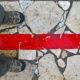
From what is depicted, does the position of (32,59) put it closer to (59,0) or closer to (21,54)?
(21,54)

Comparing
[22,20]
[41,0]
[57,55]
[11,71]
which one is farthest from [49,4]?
[11,71]

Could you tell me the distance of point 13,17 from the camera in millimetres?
1892

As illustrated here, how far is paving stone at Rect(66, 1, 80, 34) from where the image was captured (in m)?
1.92

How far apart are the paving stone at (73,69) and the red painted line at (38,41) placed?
73 millimetres

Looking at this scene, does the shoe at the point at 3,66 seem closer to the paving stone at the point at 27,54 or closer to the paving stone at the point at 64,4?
the paving stone at the point at 27,54

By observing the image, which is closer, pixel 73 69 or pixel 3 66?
pixel 3 66

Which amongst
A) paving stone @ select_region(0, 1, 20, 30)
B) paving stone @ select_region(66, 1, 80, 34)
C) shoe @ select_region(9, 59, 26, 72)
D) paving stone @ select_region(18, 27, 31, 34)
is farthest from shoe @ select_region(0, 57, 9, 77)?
paving stone @ select_region(66, 1, 80, 34)

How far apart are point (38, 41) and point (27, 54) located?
4.1 inches

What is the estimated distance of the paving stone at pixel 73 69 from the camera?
6.42 feet

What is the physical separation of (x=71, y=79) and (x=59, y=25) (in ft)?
1.11

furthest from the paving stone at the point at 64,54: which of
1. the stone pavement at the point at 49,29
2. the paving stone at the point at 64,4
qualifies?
the paving stone at the point at 64,4

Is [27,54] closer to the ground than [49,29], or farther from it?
closer to the ground

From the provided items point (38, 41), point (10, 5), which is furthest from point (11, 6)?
point (38, 41)

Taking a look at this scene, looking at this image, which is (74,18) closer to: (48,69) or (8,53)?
(48,69)
